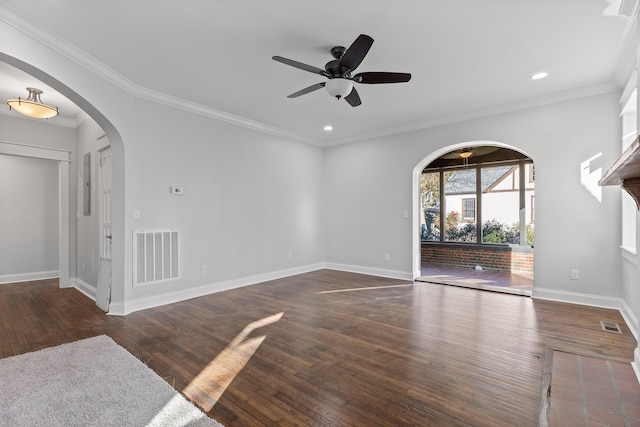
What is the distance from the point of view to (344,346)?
108 inches

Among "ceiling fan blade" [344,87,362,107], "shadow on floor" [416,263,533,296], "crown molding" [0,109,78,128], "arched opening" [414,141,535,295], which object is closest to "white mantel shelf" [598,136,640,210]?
"ceiling fan blade" [344,87,362,107]

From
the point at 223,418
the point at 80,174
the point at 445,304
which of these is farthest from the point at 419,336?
the point at 80,174

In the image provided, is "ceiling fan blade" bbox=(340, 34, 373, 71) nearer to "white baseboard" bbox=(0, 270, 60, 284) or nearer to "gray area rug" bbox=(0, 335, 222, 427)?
"gray area rug" bbox=(0, 335, 222, 427)

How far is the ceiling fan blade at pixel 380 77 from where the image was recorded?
276 cm

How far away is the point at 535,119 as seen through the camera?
4.25 meters

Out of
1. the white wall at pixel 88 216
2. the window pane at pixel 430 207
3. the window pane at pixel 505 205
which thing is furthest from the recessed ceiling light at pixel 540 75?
the white wall at pixel 88 216

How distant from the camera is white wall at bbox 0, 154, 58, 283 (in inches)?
212

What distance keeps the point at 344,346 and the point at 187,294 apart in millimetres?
2587

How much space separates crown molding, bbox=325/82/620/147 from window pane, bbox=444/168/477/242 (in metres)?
2.78

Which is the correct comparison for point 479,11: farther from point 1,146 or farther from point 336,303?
point 1,146

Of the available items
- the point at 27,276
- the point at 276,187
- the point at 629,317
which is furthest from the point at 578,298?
the point at 27,276

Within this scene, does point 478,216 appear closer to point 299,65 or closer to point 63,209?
point 299,65

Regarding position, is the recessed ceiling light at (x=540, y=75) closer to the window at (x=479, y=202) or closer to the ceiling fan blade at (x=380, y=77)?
the ceiling fan blade at (x=380, y=77)

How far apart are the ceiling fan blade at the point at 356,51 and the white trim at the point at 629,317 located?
3.48 metres
